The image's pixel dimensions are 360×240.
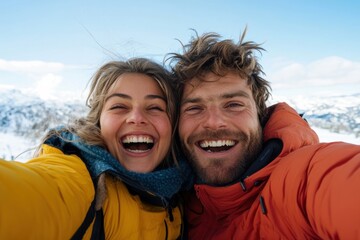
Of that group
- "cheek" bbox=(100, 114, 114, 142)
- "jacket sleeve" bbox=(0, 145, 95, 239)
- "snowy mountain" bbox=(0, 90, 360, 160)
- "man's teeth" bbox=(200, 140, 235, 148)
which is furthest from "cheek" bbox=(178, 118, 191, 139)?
"jacket sleeve" bbox=(0, 145, 95, 239)

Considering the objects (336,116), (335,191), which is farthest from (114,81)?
(336,116)

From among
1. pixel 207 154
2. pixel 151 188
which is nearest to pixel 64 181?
pixel 151 188

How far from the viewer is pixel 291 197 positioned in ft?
4.98

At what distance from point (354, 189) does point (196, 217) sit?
1.71 m

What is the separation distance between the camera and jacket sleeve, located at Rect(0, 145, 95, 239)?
921 mm

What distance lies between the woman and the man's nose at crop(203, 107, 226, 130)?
0.34 metres

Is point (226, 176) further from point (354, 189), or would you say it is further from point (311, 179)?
point (354, 189)

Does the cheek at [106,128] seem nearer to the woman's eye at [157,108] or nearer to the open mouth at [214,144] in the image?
the woman's eye at [157,108]

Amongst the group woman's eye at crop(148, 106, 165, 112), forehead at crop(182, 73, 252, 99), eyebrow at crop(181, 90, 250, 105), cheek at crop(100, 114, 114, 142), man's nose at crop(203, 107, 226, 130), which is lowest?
cheek at crop(100, 114, 114, 142)

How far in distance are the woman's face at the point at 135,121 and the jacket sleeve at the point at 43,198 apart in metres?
0.73

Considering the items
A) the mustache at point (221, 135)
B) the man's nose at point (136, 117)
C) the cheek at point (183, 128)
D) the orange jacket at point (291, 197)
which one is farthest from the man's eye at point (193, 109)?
the orange jacket at point (291, 197)

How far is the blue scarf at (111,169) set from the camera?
1.75 metres

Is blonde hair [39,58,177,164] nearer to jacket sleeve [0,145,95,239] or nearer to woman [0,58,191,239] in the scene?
woman [0,58,191,239]

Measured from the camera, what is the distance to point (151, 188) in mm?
2000
